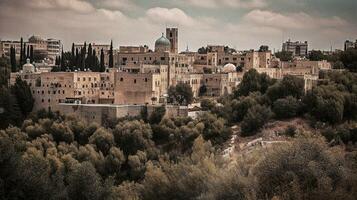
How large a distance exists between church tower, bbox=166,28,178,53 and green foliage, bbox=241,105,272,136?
7.07m

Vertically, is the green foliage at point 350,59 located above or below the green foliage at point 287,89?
above

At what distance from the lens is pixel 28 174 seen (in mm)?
8961

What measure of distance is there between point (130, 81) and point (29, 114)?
9.51ft

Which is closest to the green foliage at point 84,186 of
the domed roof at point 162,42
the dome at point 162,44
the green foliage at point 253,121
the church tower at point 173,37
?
the green foliage at point 253,121

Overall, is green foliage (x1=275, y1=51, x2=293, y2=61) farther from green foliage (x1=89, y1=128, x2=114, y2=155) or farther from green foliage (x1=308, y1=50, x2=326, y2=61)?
green foliage (x1=89, y1=128, x2=114, y2=155)

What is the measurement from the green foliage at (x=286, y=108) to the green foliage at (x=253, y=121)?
45 cm

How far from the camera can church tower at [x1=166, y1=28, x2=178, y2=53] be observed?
20.9 metres

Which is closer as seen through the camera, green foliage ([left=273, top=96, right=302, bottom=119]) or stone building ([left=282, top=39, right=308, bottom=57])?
green foliage ([left=273, top=96, right=302, bottom=119])

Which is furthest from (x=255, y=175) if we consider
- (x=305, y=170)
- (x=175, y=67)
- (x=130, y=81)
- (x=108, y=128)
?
(x=175, y=67)

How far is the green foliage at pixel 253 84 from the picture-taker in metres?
16.6

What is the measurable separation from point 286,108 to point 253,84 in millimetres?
1997

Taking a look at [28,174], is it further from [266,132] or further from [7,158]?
[266,132]

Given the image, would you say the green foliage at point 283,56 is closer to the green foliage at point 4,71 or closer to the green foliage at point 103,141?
the green foliage at point 4,71

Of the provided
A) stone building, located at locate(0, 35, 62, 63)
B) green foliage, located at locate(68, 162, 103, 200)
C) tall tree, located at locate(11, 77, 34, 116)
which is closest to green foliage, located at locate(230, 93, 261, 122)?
tall tree, located at locate(11, 77, 34, 116)
